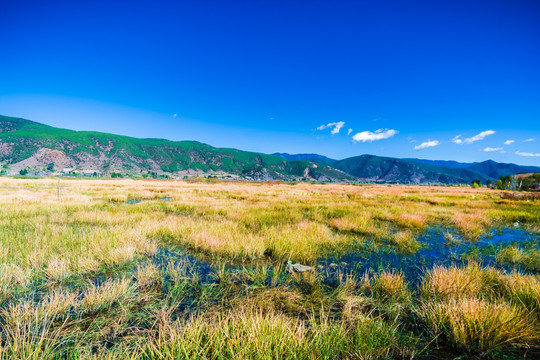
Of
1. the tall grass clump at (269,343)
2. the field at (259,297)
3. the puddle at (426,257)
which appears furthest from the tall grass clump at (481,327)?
the puddle at (426,257)

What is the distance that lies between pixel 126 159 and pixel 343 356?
8678 inches

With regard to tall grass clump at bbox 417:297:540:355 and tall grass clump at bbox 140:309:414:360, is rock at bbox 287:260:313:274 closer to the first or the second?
tall grass clump at bbox 140:309:414:360

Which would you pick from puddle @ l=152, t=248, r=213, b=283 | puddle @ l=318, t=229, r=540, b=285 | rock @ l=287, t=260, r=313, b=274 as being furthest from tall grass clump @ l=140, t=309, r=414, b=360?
puddle @ l=318, t=229, r=540, b=285

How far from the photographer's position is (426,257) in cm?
552

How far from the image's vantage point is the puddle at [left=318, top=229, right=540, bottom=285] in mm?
4633

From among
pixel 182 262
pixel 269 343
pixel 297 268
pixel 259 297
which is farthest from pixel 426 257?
pixel 182 262

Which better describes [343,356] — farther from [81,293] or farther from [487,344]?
[81,293]

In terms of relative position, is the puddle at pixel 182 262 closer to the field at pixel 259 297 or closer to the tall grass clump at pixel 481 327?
the field at pixel 259 297

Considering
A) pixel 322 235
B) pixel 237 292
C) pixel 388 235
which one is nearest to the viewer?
pixel 237 292

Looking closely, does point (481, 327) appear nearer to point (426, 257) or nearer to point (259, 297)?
point (259, 297)

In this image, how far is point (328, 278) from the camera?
4.09 metres

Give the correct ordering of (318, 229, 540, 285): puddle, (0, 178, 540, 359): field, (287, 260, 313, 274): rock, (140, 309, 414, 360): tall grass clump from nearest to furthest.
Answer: (140, 309, 414, 360): tall grass clump → (0, 178, 540, 359): field → (287, 260, 313, 274): rock → (318, 229, 540, 285): puddle

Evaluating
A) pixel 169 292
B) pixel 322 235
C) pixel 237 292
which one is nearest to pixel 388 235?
pixel 322 235

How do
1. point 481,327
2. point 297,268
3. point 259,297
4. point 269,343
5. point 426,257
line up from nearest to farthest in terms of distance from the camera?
1. point 269,343
2. point 481,327
3. point 259,297
4. point 297,268
5. point 426,257
